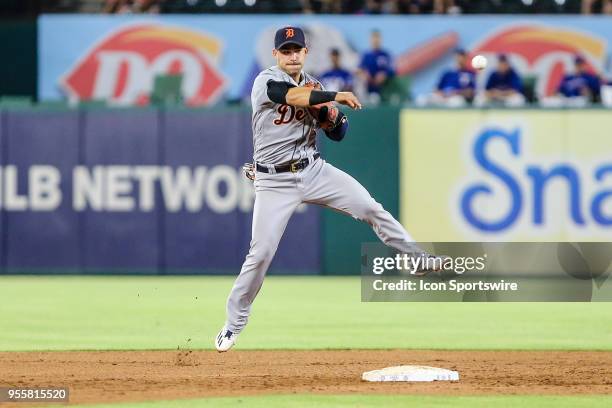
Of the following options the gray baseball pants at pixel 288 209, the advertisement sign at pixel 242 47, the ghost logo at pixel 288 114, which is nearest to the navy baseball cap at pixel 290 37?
the ghost logo at pixel 288 114

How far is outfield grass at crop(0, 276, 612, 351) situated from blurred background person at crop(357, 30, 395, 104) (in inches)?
134

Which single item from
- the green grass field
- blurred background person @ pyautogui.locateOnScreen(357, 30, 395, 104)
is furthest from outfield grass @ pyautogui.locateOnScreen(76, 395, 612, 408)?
blurred background person @ pyautogui.locateOnScreen(357, 30, 395, 104)

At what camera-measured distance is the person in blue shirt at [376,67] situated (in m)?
18.1

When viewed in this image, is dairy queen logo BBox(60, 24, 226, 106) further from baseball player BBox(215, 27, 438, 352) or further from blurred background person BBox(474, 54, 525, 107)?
baseball player BBox(215, 27, 438, 352)

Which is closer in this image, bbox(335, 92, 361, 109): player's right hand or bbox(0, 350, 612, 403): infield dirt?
bbox(0, 350, 612, 403): infield dirt

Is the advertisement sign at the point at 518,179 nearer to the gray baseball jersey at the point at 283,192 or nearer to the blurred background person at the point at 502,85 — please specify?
the blurred background person at the point at 502,85

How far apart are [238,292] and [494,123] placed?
26.4ft

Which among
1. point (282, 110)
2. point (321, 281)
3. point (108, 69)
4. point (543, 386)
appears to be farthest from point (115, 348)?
point (108, 69)

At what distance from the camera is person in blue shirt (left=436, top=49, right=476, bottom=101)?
17406 millimetres

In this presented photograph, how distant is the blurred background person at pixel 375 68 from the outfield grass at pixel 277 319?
11.1ft

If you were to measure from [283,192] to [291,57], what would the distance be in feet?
2.91

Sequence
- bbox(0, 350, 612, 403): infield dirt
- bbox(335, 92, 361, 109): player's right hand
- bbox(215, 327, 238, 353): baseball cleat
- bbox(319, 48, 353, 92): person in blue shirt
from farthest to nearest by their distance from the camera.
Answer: bbox(319, 48, 353, 92): person in blue shirt < bbox(215, 327, 238, 353): baseball cleat < bbox(335, 92, 361, 109): player's right hand < bbox(0, 350, 612, 403): infield dirt

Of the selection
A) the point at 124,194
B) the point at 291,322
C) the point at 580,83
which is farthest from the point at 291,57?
the point at 580,83

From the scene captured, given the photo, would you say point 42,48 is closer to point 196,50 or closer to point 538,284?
point 196,50
